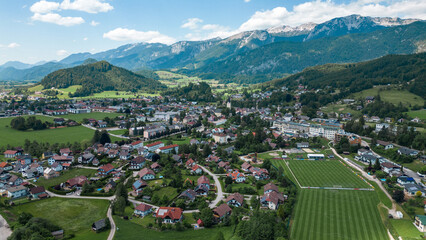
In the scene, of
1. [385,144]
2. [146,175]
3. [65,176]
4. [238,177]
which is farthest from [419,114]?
[65,176]

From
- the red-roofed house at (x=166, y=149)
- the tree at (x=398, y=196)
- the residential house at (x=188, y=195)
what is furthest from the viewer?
the red-roofed house at (x=166, y=149)

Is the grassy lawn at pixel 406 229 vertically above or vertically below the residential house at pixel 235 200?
below

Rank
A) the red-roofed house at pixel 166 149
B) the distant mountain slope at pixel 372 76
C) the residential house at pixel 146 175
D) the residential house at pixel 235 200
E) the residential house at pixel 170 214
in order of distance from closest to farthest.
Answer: the residential house at pixel 170 214, the residential house at pixel 235 200, the residential house at pixel 146 175, the red-roofed house at pixel 166 149, the distant mountain slope at pixel 372 76

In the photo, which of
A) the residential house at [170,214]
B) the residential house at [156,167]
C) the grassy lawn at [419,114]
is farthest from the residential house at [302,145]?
the residential house at [170,214]

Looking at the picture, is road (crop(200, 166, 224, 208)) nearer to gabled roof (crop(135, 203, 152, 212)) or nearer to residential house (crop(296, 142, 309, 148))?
gabled roof (crop(135, 203, 152, 212))

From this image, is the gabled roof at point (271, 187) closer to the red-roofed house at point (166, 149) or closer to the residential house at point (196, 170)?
the residential house at point (196, 170)

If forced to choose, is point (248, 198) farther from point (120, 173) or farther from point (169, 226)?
point (120, 173)

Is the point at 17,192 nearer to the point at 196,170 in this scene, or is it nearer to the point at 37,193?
the point at 37,193
